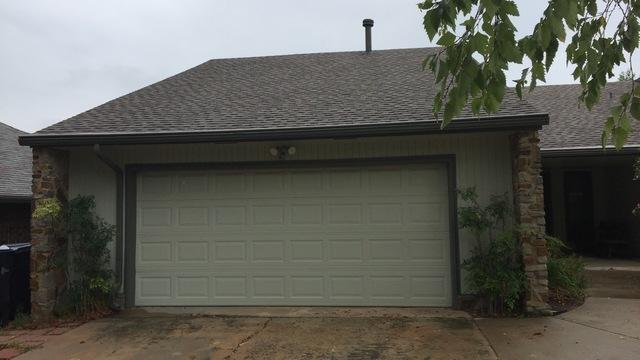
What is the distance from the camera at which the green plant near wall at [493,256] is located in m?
7.09

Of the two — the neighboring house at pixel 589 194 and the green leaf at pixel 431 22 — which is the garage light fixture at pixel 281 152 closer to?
the green leaf at pixel 431 22

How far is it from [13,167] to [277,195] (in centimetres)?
876

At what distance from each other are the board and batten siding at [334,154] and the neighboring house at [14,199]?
404 cm

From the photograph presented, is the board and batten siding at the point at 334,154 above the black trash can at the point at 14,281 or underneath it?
above

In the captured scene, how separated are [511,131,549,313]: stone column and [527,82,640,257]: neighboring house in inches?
189

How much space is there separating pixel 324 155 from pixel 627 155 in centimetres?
650

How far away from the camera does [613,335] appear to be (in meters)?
6.15

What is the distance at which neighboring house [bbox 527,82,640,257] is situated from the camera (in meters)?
12.3

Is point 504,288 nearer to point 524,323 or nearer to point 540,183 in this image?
point 524,323

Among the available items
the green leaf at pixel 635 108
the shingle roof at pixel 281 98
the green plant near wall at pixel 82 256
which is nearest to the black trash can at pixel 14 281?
the green plant near wall at pixel 82 256

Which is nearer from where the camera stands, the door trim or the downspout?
the door trim

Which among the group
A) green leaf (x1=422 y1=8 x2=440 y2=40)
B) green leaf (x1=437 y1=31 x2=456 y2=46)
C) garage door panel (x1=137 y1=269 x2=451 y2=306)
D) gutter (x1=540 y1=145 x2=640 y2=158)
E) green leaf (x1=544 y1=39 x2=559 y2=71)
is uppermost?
gutter (x1=540 y1=145 x2=640 y2=158)

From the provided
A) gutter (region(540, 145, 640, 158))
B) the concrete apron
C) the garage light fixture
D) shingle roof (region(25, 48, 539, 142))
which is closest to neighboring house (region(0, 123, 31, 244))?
shingle roof (region(25, 48, 539, 142))

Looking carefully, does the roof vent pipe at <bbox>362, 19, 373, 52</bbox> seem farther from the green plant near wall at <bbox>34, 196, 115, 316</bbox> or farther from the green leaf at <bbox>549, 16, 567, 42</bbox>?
the green leaf at <bbox>549, 16, 567, 42</bbox>
